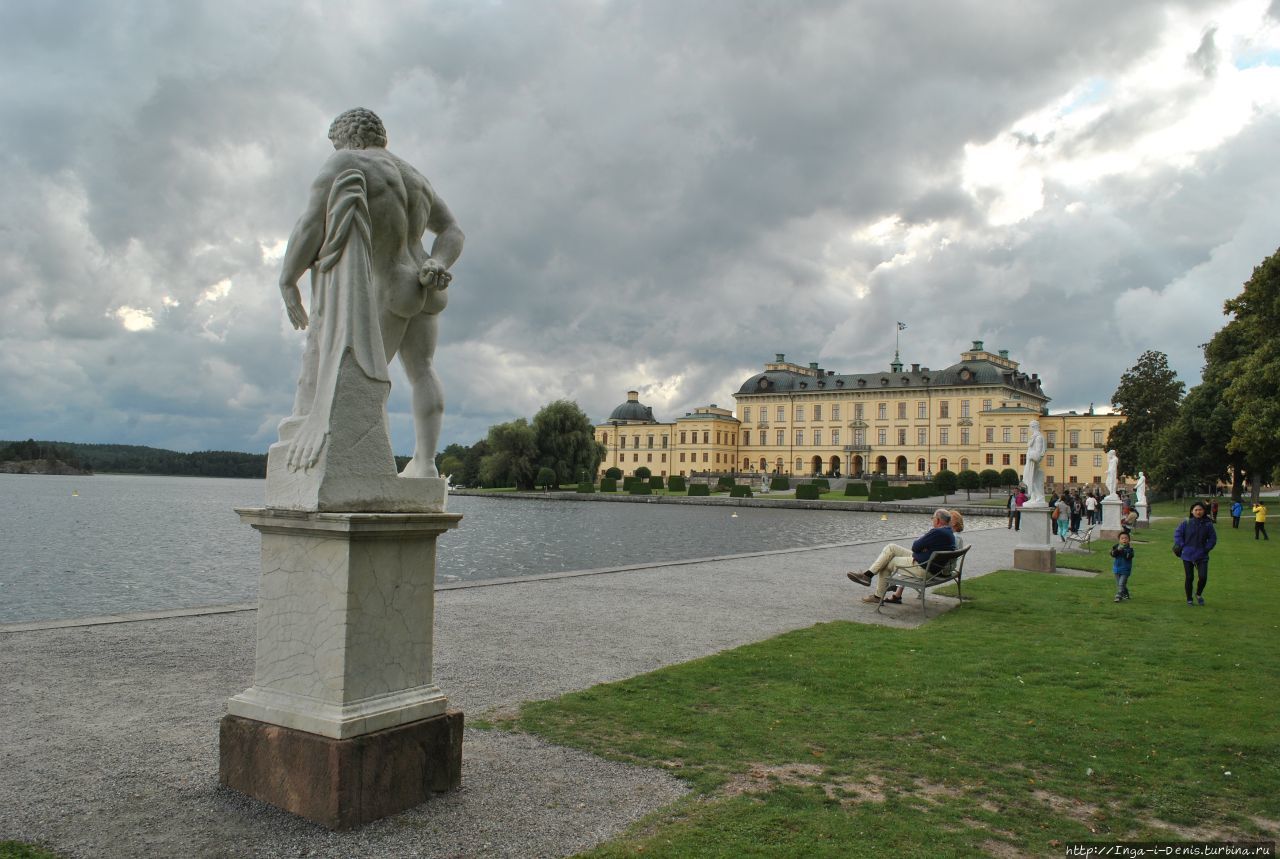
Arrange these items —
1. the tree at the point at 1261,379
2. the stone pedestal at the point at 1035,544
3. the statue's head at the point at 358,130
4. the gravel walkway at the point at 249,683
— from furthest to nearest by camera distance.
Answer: the tree at the point at 1261,379, the stone pedestal at the point at 1035,544, the statue's head at the point at 358,130, the gravel walkway at the point at 249,683

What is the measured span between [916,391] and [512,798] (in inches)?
4098

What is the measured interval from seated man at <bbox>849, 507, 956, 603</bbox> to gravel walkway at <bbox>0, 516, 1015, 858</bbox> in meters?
0.41

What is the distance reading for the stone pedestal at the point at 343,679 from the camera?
372 cm

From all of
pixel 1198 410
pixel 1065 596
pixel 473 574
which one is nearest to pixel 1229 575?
pixel 1065 596

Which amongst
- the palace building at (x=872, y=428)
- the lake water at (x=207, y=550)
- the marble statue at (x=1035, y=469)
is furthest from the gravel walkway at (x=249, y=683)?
the palace building at (x=872, y=428)

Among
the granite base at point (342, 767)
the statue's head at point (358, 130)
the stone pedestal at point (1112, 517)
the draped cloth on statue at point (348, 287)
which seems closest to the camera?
the granite base at point (342, 767)

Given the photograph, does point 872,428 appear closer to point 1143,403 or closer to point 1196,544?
point 1143,403

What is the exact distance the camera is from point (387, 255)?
14.0 ft

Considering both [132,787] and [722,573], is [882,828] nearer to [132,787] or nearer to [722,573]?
[132,787]

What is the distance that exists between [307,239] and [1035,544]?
47.5ft

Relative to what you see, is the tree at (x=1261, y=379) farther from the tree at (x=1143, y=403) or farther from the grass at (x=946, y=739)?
the tree at (x=1143, y=403)

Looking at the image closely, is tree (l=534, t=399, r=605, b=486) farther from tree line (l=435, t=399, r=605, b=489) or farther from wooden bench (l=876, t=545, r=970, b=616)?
wooden bench (l=876, t=545, r=970, b=616)

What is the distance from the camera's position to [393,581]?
157 inches

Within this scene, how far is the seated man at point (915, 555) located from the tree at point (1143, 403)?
53877mm
